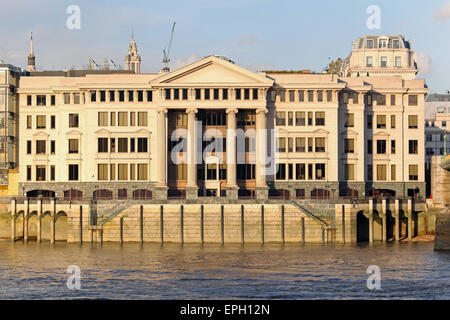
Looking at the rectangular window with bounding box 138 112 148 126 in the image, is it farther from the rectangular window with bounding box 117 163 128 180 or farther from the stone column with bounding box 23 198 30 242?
the stone column with bounding box 23 198 30 242

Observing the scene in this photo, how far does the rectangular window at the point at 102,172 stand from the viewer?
390ft

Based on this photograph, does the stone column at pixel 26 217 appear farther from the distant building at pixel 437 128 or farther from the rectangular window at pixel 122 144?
the distant building at pixel 437 128

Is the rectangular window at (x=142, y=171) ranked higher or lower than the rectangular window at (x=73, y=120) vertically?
lower

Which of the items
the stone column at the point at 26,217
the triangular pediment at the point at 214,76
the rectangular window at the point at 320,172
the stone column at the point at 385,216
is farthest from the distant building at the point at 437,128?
the stone column at the point at 26,217

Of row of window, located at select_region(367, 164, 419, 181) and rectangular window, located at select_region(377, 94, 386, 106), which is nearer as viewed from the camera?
row of window, located at select_region(367, 164, 419, 181)

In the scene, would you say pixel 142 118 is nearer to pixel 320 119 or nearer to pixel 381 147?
pixel 320 119

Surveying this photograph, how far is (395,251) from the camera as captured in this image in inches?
3703

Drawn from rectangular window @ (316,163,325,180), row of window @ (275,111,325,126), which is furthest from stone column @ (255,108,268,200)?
rectangular window @ (316,163,325,180)

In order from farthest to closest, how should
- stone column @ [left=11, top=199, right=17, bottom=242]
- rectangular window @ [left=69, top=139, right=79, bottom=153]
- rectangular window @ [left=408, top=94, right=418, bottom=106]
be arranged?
1. rectangular window @ [left=408, top=94, right=418, bottom=106]
2. rectangular window @ [left=69, top=139, right=79, bottom=153]
3. stone column @ [left=11, top=199, right=17, bottom=242]

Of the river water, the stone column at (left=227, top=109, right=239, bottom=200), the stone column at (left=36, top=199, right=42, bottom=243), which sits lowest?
the river water

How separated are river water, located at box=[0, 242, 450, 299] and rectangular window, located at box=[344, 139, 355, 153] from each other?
71.6 feet

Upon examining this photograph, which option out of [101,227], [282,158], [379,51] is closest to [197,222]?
[101,227]

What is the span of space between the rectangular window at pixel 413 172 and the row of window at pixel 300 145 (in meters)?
14.5

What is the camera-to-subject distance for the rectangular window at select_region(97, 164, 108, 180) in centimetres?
11881
